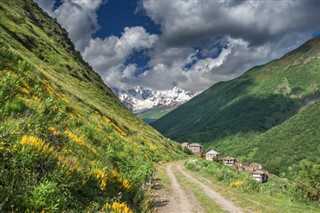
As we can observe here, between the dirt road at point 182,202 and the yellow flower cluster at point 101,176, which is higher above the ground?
the yellow flower cluster at point 101,176

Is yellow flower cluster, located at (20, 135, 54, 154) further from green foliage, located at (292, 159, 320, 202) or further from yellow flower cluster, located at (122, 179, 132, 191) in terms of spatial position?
green foliage, located at (292, 159, 320, 202)

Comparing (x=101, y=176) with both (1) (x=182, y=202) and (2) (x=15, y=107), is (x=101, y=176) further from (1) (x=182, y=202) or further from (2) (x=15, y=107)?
(1) (x=182, y=202)

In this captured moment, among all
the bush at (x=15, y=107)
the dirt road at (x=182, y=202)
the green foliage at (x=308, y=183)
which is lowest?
the green foliage at (x=308, y=183)

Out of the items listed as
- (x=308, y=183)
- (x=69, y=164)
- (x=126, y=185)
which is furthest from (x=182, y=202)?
(x=308, y=183)

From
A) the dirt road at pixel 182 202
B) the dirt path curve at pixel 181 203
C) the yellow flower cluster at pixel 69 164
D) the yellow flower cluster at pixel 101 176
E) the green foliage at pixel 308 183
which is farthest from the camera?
the green foliage at pixel 308 183

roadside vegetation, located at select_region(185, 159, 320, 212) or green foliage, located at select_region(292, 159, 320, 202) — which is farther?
green foliage, located at select_region(292, 159, 320, 202)

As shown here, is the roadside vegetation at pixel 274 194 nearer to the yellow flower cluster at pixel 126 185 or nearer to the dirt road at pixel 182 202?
the dirt road at pixel 182 202

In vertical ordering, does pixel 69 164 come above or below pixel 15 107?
below

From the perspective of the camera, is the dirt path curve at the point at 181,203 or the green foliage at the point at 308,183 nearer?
the dirt path curve at the point at 181,203

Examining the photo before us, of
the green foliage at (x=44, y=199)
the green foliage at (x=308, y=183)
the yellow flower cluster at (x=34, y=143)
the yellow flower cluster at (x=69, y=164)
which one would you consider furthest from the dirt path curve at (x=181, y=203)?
the green foliage at (x=308, y=183)

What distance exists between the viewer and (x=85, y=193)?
25.7 ft

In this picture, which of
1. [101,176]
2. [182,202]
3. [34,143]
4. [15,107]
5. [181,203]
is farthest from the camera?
[182,202]

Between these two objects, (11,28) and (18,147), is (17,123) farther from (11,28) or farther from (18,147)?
(11,28)

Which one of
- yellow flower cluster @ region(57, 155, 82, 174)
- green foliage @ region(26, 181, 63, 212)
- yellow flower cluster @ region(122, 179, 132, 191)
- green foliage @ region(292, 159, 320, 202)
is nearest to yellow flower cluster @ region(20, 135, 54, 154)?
yellow flower cluster @ region(57, 155, 82, 174)
